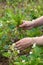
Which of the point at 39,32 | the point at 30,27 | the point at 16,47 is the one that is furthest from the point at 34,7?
the point at 16,47

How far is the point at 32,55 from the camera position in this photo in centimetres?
256

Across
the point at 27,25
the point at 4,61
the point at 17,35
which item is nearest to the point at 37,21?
the point at 27,25

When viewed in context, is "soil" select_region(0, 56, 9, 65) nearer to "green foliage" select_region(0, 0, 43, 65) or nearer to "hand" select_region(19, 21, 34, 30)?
"green foliage" select_region(0, 0, 43, 65)

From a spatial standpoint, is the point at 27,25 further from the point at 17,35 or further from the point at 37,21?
the point at 17,35

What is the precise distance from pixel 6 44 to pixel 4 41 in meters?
0.05

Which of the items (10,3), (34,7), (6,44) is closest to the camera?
(6,44)

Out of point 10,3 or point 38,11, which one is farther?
point 10,3

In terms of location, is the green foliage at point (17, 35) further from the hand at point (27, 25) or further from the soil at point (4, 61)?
the hand at point (27, 25)

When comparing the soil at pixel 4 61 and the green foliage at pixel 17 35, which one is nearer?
the green foliage at pixel 17 35

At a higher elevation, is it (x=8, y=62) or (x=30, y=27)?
(x=30, y=27)

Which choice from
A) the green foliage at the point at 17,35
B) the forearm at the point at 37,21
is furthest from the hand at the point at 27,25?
the green foliage at the point at 17,35

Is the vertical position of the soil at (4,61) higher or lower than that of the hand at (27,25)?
lower

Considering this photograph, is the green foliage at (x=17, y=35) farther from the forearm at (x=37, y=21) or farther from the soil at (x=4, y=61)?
the forearm at (x=37, y=21)

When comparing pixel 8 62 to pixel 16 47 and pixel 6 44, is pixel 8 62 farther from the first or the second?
pixel 16 47
